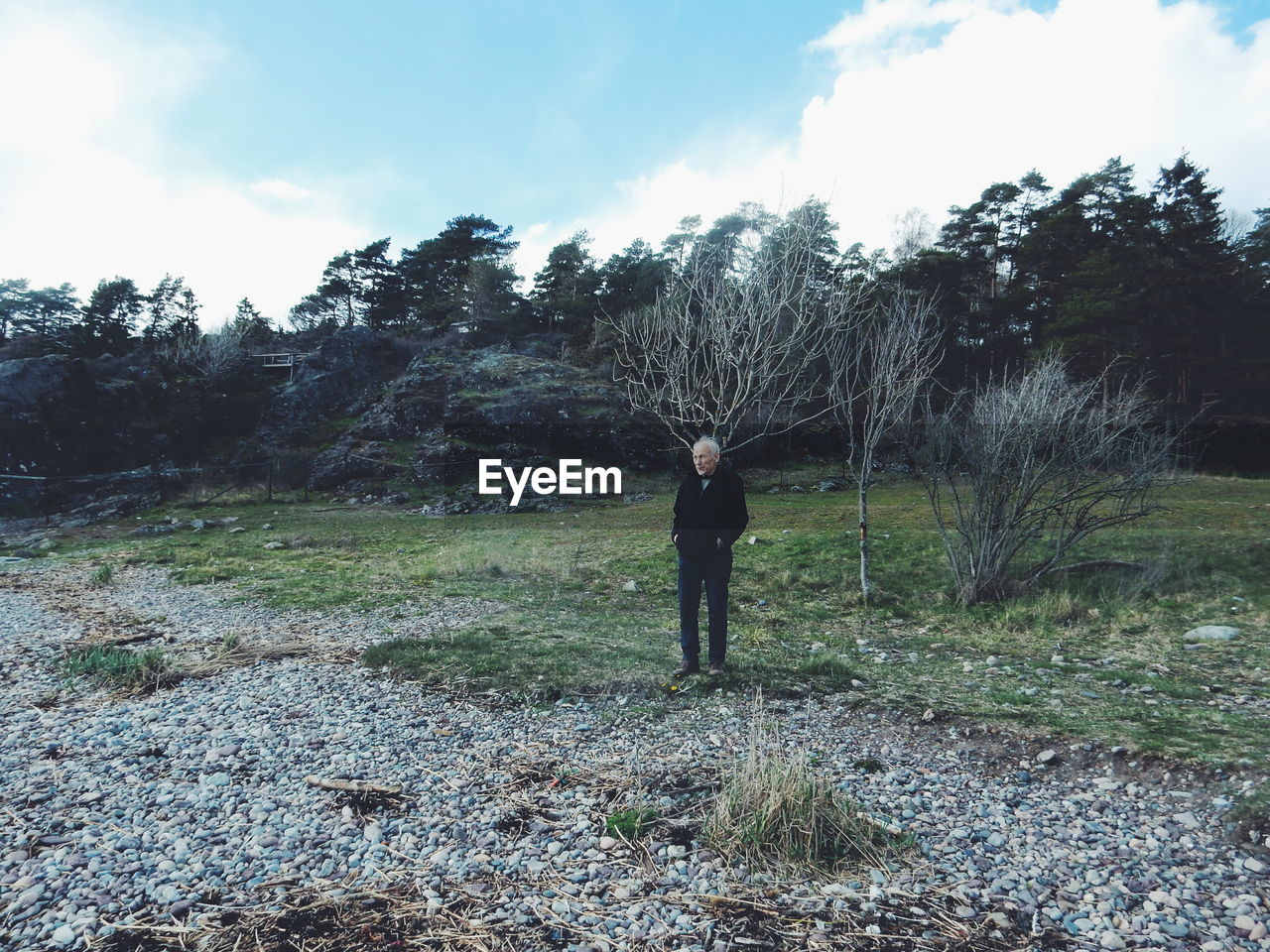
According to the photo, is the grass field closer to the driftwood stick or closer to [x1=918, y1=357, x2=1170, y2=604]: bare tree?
[x1=918, y1=357, x2=1170, y2=604]: bare tree

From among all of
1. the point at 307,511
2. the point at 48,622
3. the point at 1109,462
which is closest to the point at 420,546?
the point at 48,622

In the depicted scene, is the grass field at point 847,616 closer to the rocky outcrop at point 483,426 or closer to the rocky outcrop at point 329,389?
the rocky outcrop at point 483,426

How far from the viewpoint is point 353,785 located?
4.30m

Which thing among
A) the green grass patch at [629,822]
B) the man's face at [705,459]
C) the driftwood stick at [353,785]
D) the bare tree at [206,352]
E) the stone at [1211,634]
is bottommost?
the stone at [1211,634]

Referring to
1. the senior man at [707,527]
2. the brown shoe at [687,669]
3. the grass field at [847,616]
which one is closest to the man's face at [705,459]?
the senior man at [707,527]

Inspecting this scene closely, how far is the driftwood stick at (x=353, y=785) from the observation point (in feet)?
13.9

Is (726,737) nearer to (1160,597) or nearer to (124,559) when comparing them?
(1160,597)

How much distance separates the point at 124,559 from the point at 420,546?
615cm

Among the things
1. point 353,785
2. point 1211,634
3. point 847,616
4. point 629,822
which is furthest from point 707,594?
point 1211,634

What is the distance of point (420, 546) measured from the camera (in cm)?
1647

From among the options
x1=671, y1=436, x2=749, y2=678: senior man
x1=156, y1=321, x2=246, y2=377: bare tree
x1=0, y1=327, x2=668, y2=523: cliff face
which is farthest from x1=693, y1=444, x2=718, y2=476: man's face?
x1=156, y1=321, x2=246, y2=377: bare tree

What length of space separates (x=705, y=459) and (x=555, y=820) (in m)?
3.18

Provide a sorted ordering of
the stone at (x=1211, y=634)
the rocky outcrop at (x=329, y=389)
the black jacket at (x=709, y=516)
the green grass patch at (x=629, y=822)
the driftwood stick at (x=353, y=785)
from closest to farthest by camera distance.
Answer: the green grass patch at (x=629, y=822) → the driftwood stick at (x=353, y=785) → the black jacket at (x=709, y=516) → the stone at (x=1211, y=634) → the rocky outcrop at (x=329, y=389)

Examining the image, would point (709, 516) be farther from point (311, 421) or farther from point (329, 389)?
point (329, 389)
